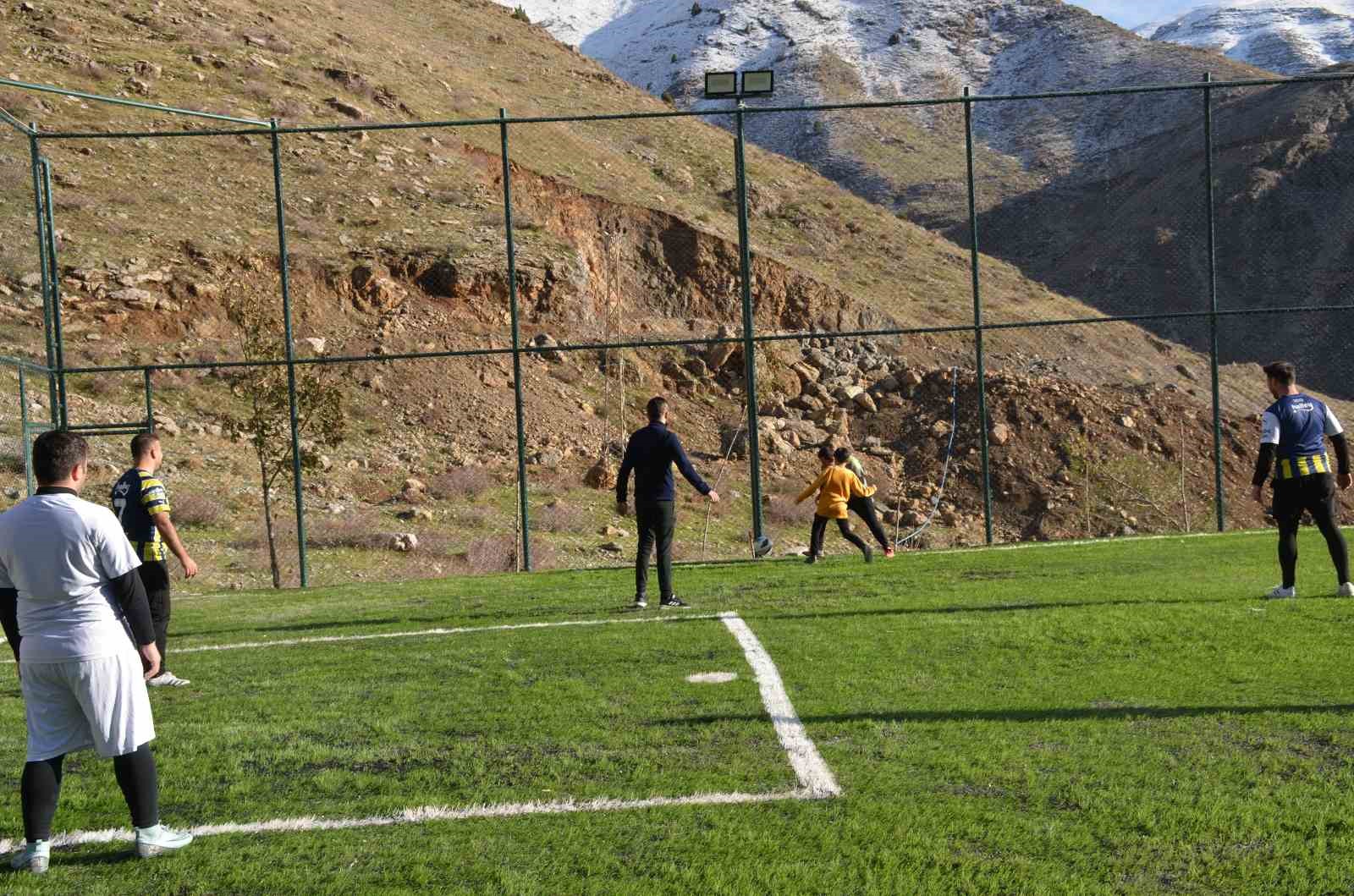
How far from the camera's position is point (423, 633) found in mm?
10219

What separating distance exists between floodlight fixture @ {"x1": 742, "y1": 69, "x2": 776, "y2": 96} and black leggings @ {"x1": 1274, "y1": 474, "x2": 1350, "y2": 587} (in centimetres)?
846

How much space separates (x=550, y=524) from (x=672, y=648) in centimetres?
1845

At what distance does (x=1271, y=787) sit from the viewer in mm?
5191

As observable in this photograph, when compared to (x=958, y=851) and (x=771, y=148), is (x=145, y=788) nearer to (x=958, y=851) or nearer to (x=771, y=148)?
(x=958, y=851)

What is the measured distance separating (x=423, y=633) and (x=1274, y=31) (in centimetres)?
14051

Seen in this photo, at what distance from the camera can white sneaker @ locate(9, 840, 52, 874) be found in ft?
15.5

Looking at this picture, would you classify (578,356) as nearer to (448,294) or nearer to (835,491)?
(448,294)

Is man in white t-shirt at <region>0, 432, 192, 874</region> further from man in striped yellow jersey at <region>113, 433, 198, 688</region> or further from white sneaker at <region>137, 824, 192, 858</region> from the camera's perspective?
man in striped yellow jersey at <region>113, 433, 198, 688</region>

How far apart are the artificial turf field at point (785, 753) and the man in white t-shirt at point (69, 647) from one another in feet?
0.95

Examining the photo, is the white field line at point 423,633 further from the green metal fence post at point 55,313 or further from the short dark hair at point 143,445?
the green metal fence post at point 55,313

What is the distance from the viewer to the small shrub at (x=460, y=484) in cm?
2814

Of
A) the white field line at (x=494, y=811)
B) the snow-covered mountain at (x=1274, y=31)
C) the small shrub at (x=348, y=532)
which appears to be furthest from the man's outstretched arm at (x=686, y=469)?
the snow-covered mountain at (x=1274, y=31)

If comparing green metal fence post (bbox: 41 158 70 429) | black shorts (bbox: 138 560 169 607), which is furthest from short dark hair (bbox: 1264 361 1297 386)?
green metal fence post (bbox: 41 158 70 429)

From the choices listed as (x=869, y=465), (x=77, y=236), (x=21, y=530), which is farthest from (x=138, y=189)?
(x=21, y=530)
